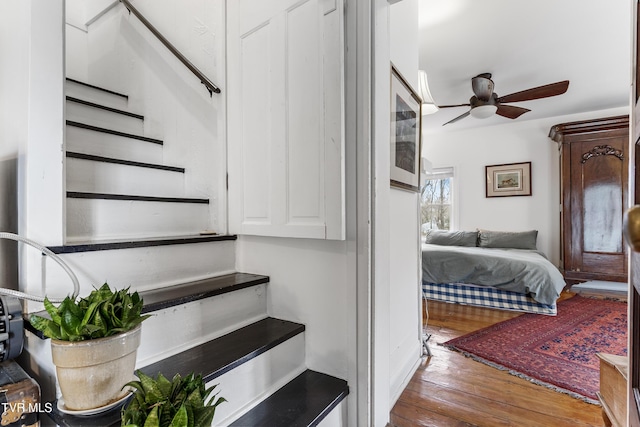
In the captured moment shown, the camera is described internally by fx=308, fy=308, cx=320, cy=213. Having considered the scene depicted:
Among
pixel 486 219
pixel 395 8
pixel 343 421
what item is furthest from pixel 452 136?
pixel 343 421

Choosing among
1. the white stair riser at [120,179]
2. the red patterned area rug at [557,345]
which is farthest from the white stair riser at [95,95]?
the red patterned area rug at [557,345]

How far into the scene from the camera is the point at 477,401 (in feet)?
5.44

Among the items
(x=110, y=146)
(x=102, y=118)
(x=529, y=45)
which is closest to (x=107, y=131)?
(x=110, y=146)

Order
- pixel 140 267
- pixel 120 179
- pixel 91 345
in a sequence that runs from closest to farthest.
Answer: pixel 91 345, pixel 140 267, pixel 120 179

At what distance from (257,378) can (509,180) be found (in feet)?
16.5

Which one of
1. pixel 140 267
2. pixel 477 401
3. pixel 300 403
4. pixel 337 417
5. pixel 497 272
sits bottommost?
pixel 477 401

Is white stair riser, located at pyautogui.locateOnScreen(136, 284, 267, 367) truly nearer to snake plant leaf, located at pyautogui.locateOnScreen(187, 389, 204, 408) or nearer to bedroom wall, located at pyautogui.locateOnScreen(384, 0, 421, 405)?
snake plant leaf, located at pyautogui.locateOnScreen(187, 389, 204, 408)

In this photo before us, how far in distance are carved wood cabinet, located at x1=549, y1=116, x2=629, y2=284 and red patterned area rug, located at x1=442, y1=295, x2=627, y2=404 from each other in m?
0.77

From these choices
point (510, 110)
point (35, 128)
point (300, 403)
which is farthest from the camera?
point (510, 110)

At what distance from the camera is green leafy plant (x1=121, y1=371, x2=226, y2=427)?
635 millimetres

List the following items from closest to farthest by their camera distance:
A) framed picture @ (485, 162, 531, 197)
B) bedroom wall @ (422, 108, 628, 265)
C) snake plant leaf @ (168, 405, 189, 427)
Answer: snake plant leaf @ (168, 405, 189, 427), bedroom wall @ (422, 108, 628, 265), framed picture @ (485, 162, 531, 197)

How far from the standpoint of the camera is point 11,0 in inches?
45.4

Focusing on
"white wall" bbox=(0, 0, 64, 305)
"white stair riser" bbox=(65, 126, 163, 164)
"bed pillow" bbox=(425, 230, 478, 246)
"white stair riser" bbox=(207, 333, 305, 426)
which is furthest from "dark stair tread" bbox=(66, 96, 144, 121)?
"bed pillow" bbox=(425, 230, 478, 246)

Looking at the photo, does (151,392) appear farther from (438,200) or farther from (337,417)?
(438,200)
